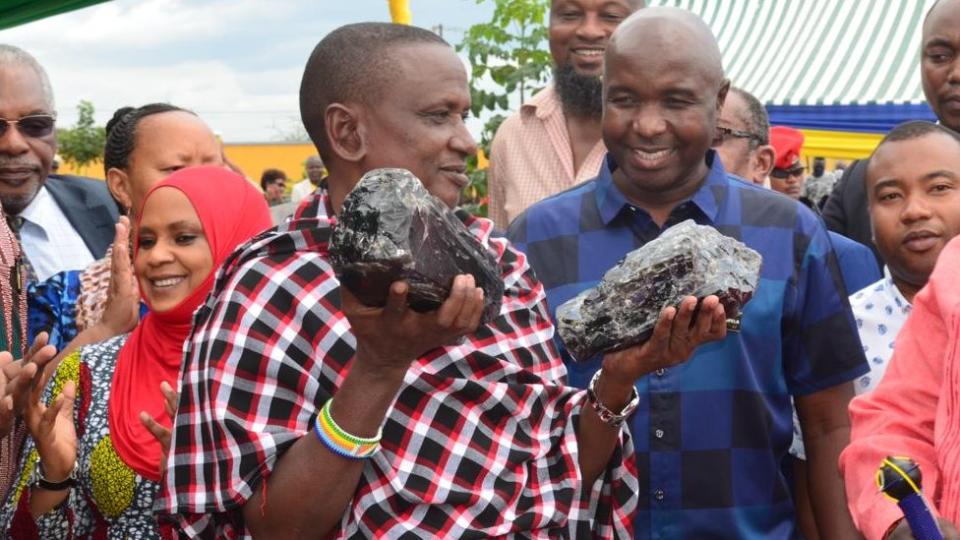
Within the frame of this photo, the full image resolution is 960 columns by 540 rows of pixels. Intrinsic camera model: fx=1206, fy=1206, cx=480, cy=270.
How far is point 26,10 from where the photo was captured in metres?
4.04

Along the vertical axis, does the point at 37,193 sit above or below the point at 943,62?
below

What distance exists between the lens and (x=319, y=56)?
2750 mm

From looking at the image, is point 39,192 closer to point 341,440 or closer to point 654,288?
point 341,440

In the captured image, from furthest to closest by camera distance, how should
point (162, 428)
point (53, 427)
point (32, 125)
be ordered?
point (32, 125) < point (53, 427) < point (162, 428)

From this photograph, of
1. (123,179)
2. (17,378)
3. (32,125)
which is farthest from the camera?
(32,125)

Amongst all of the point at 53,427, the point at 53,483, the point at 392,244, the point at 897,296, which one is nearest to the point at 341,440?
the point at 392,244

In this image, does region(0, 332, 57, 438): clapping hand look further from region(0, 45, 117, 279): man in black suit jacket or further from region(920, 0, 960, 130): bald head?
region(920, 0, 960, 130): bald head

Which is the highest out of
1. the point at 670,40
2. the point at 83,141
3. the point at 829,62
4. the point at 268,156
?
the point at 670,40

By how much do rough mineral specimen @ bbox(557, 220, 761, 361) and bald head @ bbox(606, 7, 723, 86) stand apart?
2.40 feet

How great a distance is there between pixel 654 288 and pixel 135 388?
5.02 ft

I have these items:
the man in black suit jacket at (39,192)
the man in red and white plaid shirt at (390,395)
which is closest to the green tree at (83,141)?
the man in black suit jacket at (39,192)

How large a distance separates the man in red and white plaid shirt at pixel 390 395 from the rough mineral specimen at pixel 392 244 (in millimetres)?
32

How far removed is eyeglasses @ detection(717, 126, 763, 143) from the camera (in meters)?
4.70

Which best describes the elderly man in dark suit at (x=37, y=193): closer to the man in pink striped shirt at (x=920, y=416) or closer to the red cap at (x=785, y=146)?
the man in pink striped shirt at (x=920, y=416)
